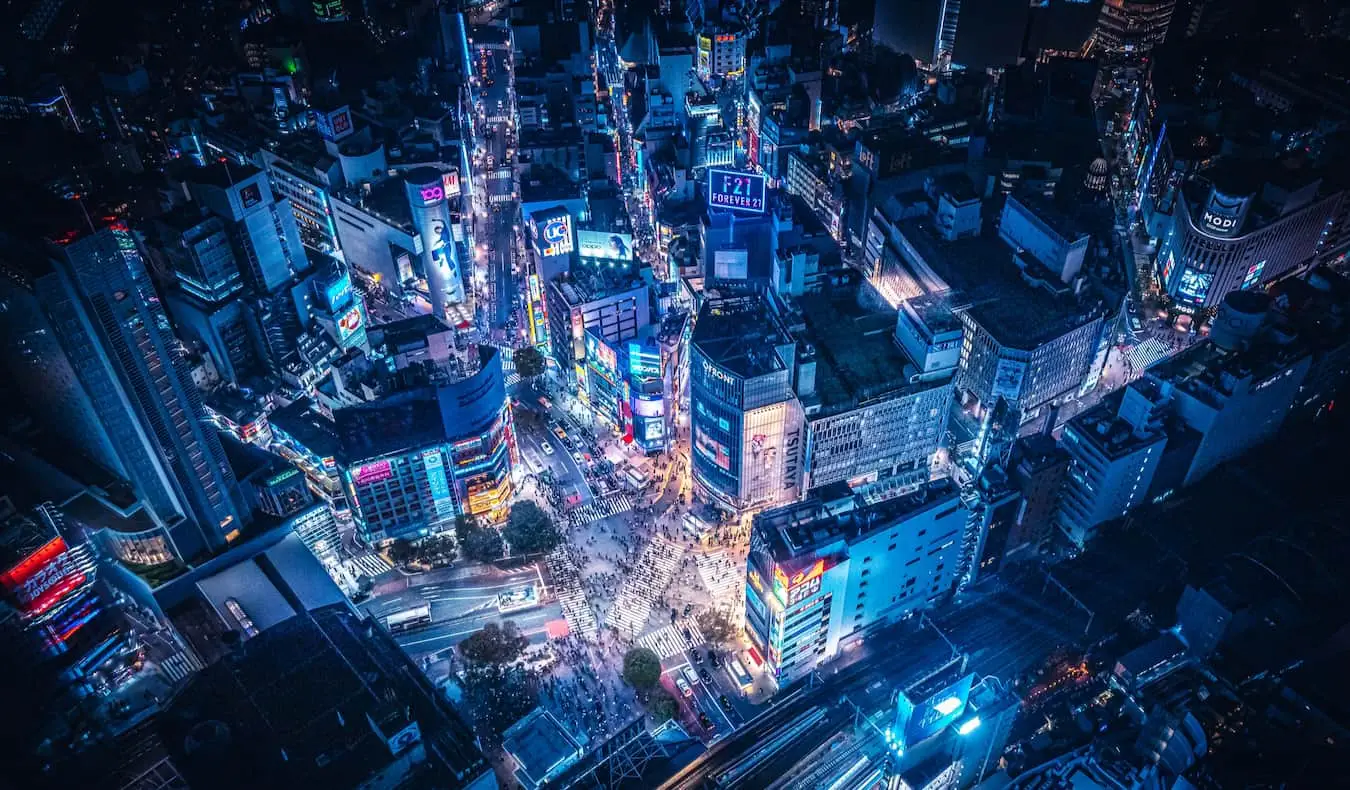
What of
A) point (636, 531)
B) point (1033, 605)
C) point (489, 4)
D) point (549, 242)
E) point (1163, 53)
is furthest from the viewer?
point (489, 4)

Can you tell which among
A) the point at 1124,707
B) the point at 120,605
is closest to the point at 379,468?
the point at 120,605

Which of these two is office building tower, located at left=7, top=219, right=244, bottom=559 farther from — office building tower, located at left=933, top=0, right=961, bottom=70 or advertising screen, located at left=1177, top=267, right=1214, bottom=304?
office building tower, located at left=933, top=0, right=961, bottom=70

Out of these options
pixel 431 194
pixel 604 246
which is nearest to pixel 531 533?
pixel 604 246

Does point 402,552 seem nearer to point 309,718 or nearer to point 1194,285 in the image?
point 309,718

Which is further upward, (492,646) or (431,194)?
(431,194)

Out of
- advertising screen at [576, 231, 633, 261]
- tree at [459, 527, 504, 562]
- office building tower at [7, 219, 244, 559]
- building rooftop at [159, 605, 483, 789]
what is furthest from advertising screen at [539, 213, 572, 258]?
building rooftop at [159, 605, 483, 789]

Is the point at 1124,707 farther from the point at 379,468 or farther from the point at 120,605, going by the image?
the point at 120,605

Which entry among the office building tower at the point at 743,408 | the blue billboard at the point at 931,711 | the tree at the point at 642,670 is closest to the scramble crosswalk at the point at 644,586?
the tree at the point at 642,670
